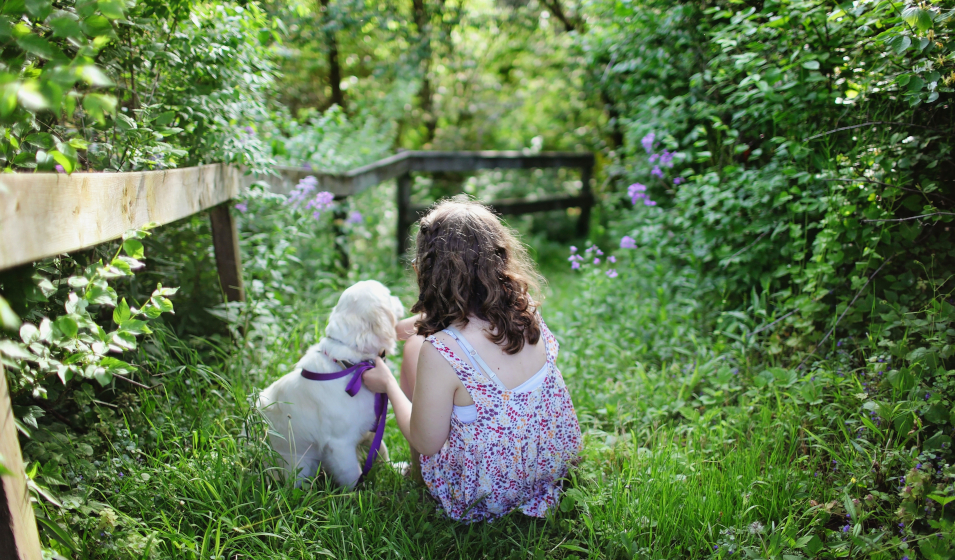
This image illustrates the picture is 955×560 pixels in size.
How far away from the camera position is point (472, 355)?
1852 millimetres

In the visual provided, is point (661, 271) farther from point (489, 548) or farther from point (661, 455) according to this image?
point (489, 548)

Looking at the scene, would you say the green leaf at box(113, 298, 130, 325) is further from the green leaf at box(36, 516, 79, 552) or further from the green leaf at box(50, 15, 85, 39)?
the green leaf at box(50, 15, 85, 39)

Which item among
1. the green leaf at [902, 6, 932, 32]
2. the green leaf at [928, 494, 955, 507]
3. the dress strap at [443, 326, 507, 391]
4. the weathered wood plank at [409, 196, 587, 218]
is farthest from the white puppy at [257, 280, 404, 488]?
the weathered wood plank at [409, 196, 587, 218]

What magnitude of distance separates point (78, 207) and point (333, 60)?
21.4 feet

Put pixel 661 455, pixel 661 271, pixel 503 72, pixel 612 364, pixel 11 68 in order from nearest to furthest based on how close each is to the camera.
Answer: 1. pixel 11 68
2. pixel 661 455
3. pixel 612 364
4. pixel 661 271
5. pixel 503 72

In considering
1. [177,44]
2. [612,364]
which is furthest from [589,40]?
[177,44]

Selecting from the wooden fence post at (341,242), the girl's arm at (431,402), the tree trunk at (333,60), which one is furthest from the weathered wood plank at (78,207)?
the tree trunk at (333,60)

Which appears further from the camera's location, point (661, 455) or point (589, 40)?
point (589, 40)

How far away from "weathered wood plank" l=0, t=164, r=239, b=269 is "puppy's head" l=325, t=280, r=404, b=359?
2.10 ft

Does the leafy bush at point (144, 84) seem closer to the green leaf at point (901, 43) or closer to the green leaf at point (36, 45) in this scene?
the green leaf at point (36, 45)

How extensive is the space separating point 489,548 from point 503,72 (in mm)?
8830

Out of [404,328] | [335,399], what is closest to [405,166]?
[404,328]

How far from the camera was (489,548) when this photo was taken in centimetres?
185

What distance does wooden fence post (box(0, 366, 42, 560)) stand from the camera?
45.4 inches
